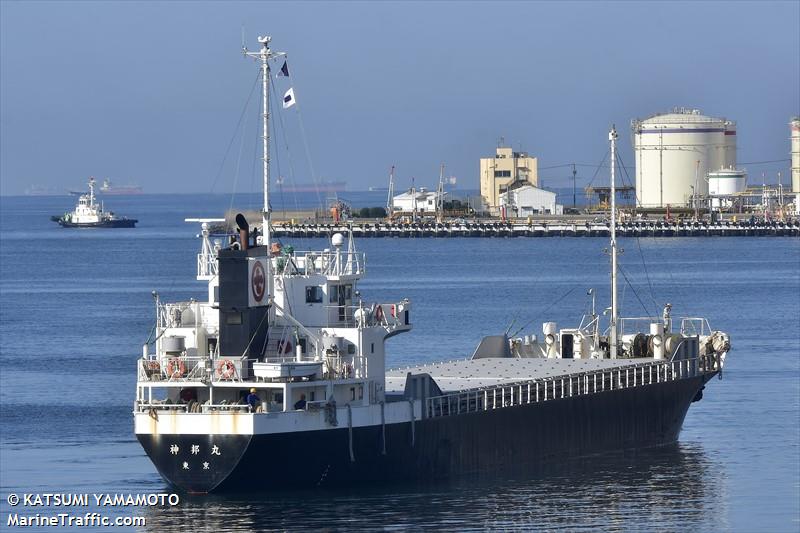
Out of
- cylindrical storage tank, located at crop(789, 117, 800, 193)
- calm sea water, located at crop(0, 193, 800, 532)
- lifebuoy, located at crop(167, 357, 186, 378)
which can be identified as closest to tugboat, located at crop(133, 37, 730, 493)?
lifebuoy, located at crop(167, 357, 186, 378)

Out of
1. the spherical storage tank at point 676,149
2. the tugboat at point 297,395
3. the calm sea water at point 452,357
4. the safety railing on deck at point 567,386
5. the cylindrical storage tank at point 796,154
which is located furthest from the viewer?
the spherical storage tank at point 676,149

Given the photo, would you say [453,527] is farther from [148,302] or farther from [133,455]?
[148,302]

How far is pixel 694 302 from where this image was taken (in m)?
96.8

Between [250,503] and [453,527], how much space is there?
4140 mm

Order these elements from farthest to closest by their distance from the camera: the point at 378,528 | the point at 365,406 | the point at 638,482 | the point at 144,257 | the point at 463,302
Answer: the point at 144,257, the point at 463,302, the point at 638,482, the point at 365,406, the point at 378,528

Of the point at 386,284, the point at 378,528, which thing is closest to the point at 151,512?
the point at 378,528

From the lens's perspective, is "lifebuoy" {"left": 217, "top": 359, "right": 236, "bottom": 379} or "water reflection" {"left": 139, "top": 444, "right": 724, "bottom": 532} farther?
"lifebuoy" {"left": 217, "top": 359, "right": 236, "bottom": 379}

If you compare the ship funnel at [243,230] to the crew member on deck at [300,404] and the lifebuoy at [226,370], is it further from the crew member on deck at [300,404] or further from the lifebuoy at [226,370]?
the crew member on deck at [300,404]

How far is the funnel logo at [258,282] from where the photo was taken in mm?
37562

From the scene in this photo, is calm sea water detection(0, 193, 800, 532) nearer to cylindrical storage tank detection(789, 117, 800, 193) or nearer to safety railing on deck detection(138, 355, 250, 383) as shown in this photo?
safety railing on deck detection(138, 355, 250, 383)

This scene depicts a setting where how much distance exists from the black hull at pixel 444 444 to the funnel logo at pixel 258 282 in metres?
3.08

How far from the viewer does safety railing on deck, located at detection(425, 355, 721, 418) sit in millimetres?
41625

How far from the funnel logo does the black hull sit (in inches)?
121

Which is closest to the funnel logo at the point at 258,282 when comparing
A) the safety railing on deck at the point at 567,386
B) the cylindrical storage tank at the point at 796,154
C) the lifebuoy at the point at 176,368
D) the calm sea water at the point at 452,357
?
the lifebuoy at the point at 176,368
